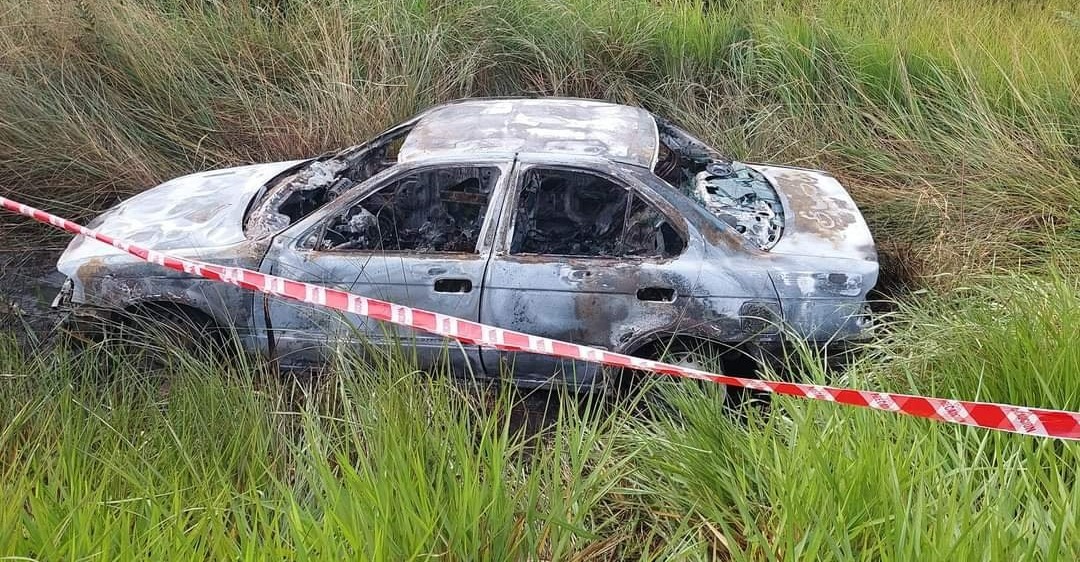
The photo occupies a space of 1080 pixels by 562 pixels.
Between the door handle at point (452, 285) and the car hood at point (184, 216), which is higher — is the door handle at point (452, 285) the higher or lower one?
the lower one

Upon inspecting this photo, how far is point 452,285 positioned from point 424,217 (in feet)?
2.92

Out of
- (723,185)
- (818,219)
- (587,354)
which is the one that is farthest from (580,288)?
(818,219)

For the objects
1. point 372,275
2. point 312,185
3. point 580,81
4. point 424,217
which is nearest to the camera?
point 372,275

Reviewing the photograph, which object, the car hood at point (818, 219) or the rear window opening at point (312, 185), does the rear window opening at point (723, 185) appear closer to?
the car hood at point (818, 219)

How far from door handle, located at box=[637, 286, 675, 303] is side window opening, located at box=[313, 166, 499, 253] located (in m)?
0.89

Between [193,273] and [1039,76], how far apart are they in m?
5.80

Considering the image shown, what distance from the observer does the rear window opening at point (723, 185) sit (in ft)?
13.5

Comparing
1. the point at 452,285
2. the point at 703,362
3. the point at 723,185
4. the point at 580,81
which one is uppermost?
the point at 723,185

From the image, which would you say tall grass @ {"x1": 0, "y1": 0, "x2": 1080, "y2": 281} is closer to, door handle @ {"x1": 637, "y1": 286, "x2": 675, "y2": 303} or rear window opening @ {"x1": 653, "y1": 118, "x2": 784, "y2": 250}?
rear window opening @ {"x1": 653, "y1": 118, "x2": 784, "y2": 250}

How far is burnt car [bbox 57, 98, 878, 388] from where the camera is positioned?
12.6 feet

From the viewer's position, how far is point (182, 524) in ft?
7.43

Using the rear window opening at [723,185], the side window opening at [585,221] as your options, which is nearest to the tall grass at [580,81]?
the rear window opening at [723,185]

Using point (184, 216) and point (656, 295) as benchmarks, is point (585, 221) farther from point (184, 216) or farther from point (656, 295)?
point (184, 216)

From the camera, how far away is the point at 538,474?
241cm
